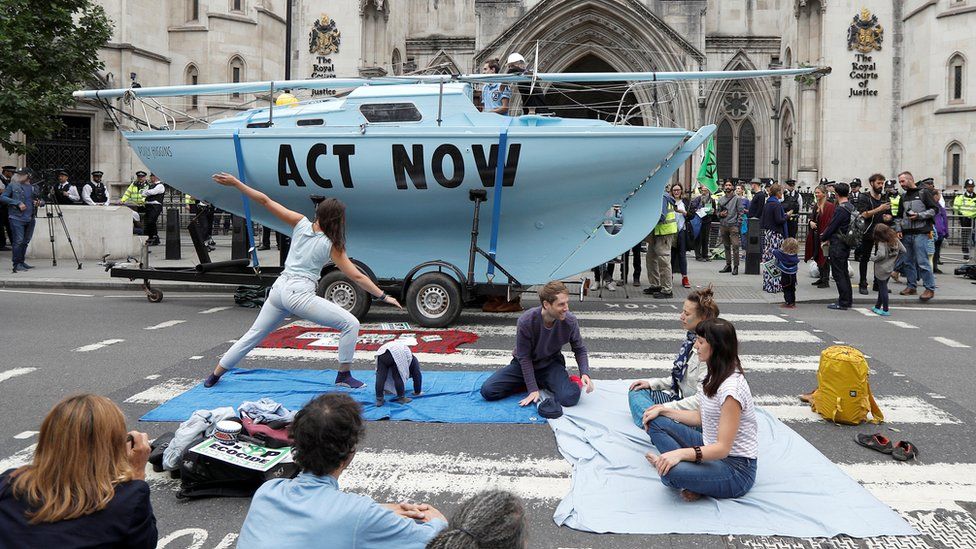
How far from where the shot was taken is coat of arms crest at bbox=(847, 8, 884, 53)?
93.6ft

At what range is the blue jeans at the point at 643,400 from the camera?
6.34 m

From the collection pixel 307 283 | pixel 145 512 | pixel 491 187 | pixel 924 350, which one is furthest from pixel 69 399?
pixel 924 350

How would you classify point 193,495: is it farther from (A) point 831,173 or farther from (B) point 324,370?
(A) point 831,173

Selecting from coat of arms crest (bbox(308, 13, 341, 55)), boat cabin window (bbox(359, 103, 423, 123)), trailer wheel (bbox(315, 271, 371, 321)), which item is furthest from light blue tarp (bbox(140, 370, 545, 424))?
coat of arms crest (bbox(308, 13, 341, 55))

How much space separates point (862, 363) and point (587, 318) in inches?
219

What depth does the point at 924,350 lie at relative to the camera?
9664 millimetres

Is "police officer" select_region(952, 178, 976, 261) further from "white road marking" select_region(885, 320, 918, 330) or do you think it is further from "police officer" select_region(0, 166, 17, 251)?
"police officer" select_region(0, 166, 17, 251)

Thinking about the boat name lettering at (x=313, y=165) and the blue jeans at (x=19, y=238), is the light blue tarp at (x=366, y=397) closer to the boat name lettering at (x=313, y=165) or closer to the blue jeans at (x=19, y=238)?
the boat name lettering at (x=313, y=165)

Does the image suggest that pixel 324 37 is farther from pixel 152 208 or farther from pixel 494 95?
pixel 494 95

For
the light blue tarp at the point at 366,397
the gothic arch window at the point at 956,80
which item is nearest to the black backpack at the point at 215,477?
the light blue tarp at the point at 366,397

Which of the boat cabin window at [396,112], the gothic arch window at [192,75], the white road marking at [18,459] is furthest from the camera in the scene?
the gothic arch window at [192,75]

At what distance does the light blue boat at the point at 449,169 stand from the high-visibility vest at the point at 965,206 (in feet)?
41.8

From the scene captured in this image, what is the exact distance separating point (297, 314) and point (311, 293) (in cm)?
22

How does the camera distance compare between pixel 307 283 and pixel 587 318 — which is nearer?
pixel 307 283
